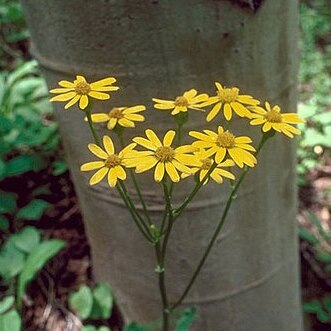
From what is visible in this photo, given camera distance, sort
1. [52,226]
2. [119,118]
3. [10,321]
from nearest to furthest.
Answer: [119,118] → [10,321] → [52,226]

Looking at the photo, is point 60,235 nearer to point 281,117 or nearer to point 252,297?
point 252,297

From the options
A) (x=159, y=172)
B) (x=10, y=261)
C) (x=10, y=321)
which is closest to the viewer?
(x=159, y=172)

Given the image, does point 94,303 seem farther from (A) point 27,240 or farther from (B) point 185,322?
(B) point 185,322

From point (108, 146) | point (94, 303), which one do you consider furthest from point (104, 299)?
point (108, 146)

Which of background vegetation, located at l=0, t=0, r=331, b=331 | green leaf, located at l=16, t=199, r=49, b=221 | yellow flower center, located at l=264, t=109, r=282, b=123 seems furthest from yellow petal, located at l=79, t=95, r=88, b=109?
green leaf, located at l=16, t=199, r=49, b=221

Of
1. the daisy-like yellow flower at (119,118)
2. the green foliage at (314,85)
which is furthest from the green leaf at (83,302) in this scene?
the green foliage at (314,85)

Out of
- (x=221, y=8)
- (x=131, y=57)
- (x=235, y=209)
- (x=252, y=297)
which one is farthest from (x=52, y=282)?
(x=221, y=8)

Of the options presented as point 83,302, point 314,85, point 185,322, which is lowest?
point 314,85
